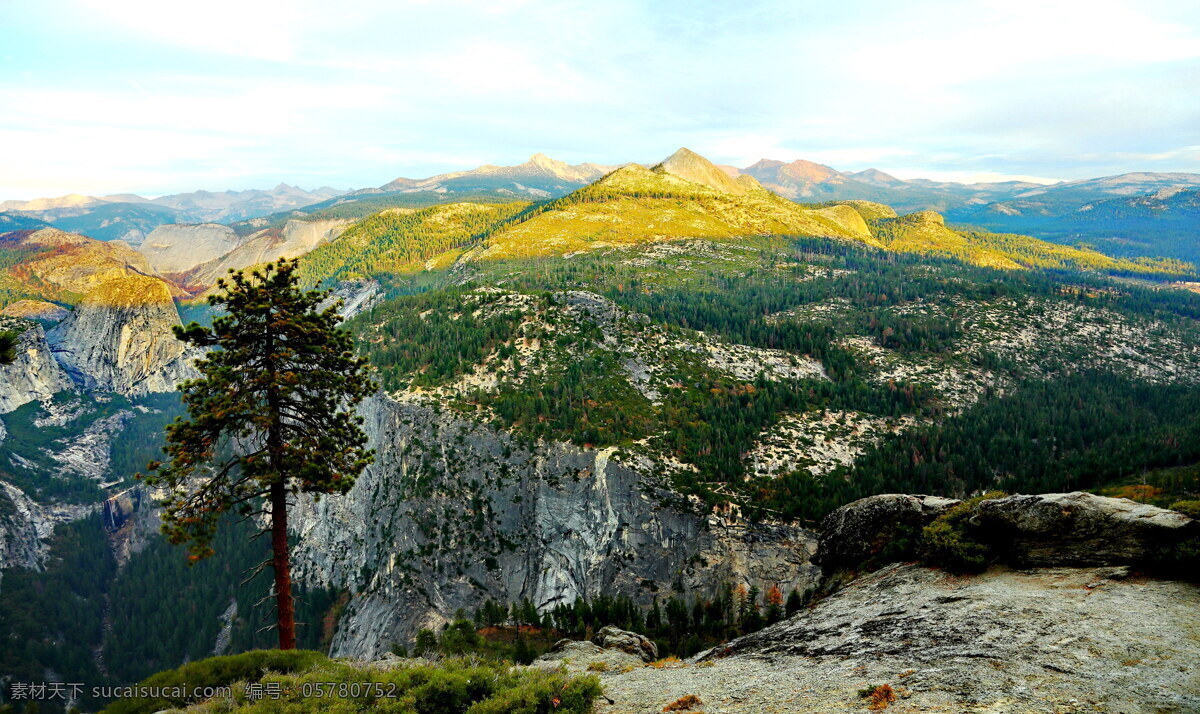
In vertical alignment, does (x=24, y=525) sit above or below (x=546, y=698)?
below

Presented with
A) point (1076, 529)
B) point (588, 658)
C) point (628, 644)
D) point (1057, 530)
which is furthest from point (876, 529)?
point (588, 658)

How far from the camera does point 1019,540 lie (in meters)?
24.2

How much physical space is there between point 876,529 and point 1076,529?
36.6 ft

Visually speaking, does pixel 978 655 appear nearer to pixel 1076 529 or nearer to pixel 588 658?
pixel 1076 529

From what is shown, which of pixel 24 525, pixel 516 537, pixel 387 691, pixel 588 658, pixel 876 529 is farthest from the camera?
pixel 24 525

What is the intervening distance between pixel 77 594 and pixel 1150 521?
712ft

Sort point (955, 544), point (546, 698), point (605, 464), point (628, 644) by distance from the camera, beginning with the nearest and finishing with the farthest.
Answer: point (546, 698) < point (955, 544) < point (628, 644) < point (605, 464)

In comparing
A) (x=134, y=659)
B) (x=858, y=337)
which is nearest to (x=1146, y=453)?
(x=858, y=337)

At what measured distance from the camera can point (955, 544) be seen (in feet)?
83.1

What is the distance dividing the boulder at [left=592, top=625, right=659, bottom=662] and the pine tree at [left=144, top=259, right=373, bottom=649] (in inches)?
792

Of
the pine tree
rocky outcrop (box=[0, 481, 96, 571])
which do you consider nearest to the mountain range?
rocky outcrop (box=[0, 481, 96, 571])

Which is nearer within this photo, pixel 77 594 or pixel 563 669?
pixel 563 669

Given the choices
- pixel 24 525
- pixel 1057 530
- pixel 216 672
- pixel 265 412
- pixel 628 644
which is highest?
pixel 265 412

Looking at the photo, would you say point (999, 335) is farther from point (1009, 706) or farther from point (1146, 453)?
point (1009, 706)
